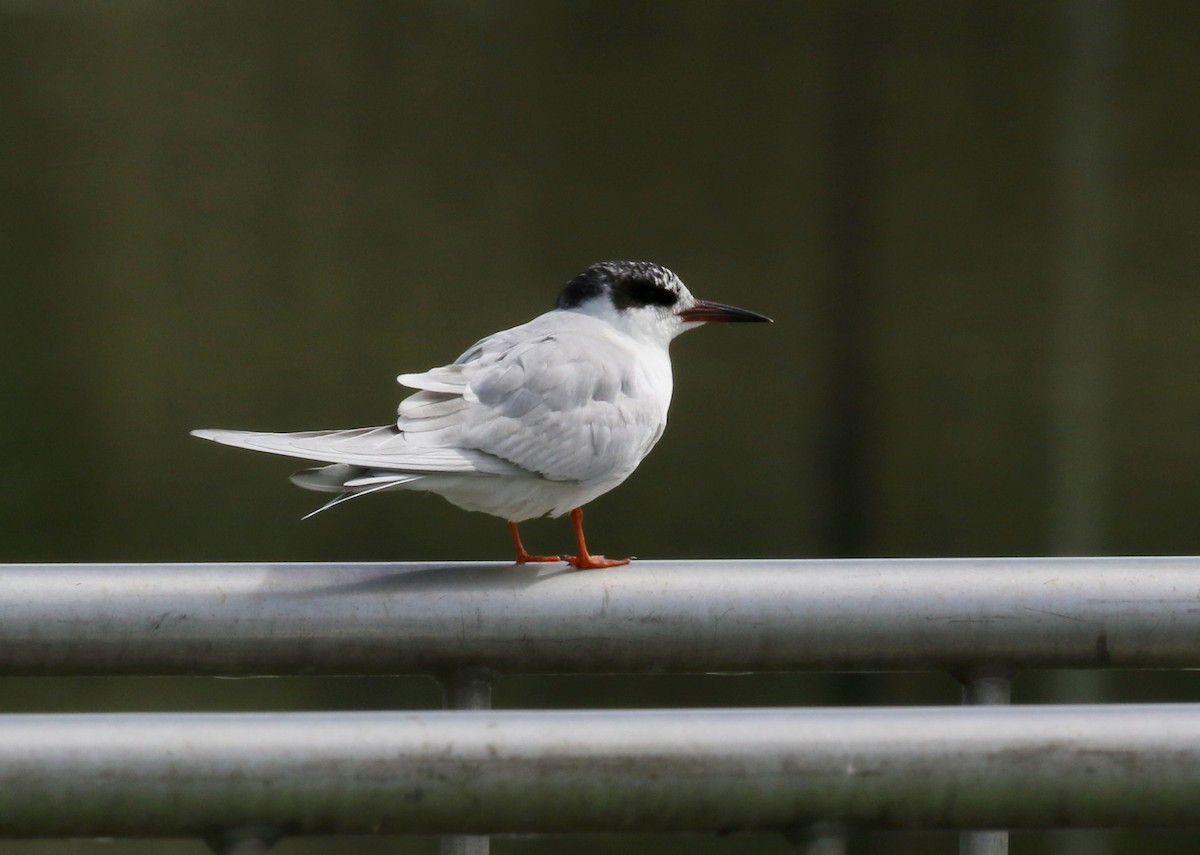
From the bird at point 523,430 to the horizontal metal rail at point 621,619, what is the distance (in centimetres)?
44

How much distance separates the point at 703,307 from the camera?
2273 mm

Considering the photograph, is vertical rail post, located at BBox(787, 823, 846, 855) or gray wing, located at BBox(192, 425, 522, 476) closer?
vertical rail post, located at BBox(787, 823, 846, 855)

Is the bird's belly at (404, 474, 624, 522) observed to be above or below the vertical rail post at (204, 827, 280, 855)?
above

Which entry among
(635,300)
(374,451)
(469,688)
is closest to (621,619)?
(469,688)

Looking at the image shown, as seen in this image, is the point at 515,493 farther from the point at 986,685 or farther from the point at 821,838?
the point at 821,838

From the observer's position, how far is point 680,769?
2.55ft

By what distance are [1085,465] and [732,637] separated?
99.6 inches

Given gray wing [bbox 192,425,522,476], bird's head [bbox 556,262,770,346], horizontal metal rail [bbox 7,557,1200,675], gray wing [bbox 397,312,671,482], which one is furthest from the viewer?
bird's head [bbox 556,262,770,346]

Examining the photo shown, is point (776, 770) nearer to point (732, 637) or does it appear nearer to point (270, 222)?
point (732, 637)

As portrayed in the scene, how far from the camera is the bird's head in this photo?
7.15ft

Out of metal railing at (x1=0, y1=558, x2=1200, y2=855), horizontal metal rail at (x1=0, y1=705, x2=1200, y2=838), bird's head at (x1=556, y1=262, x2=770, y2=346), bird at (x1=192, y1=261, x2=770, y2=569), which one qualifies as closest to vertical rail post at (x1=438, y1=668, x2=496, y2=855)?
metal railing at (x1=0, y1=558, x2=1200, y2=855)

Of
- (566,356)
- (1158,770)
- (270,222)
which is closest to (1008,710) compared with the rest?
(1158,770)

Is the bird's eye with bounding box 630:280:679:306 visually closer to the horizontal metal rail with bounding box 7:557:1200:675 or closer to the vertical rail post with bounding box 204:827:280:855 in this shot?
the horizontal metal rail with bounding box 7:557:1200:675

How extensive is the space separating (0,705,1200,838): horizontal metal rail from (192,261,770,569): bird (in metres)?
0.73
